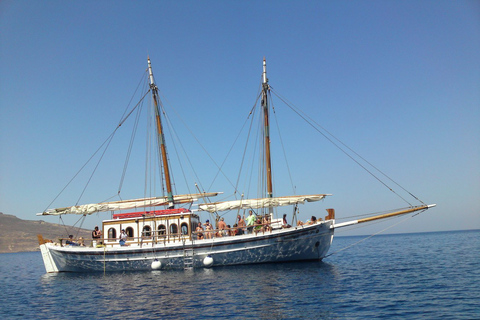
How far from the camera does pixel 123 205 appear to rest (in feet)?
107

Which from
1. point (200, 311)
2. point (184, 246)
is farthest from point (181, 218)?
point (200, 311)

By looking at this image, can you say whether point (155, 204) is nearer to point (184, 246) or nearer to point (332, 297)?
point (184, 246)

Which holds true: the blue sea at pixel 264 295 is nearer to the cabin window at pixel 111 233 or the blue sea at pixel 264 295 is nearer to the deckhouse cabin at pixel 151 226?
the deckhouse cabin at pixel 151 226

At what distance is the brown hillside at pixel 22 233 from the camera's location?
132562 mm

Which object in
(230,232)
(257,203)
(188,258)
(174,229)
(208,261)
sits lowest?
→ (208,261)

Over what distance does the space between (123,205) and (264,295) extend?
64.8ft

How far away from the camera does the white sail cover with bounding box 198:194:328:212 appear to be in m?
29.2

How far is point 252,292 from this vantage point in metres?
17.3

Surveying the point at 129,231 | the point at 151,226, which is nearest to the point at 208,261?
the point at 151,226

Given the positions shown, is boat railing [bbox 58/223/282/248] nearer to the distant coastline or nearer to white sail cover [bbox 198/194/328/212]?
white sail cover [bbox 198/194/328/212]

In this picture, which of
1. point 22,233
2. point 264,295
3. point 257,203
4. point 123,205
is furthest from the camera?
point 22,233

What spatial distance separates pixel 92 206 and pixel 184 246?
1091 cm

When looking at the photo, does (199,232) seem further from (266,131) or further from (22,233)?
(22,233)

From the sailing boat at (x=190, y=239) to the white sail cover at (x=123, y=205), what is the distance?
0.09 meters
